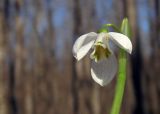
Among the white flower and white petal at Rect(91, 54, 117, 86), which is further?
white petal at Rect(91, 54, 117, 86)

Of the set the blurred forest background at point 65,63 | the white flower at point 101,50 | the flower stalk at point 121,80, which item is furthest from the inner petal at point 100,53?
the blurred forest background at point 65,63

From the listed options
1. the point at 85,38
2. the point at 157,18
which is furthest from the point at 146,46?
the point at 85,38

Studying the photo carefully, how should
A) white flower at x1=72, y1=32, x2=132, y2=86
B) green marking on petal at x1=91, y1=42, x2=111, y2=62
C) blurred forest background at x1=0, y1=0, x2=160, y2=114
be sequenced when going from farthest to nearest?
blurred forest background at x1=0, y1=0, x2=160, y2=114 → green marking on petal at x1=91, y1=42, x2=111, y2=62 → white flower at x1=72, y1=32, x2=132, y2=86

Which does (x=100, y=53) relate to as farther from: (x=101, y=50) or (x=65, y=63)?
(x=65, y=63)

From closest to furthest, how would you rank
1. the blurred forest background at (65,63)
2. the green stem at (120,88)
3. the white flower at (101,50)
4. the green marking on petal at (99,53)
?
1. the green stem at (120,88)
2. the white flower at (101,50)
3. the green marking on petal at (99,53)
4. the blurred forest background at (65,63)

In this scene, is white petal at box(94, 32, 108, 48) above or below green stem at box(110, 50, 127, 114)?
above

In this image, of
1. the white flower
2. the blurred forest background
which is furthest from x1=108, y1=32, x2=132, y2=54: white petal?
the blurred forest background

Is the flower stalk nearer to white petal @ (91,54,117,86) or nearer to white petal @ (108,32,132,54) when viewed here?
white petal @ (108,32,132,54)

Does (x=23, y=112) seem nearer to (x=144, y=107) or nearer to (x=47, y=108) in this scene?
(x=47, y=108)

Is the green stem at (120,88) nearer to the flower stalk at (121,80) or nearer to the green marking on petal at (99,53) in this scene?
the flower stalk at (121,80)
